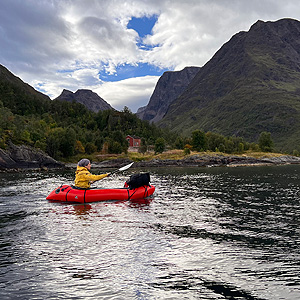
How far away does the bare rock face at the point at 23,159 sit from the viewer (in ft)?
264

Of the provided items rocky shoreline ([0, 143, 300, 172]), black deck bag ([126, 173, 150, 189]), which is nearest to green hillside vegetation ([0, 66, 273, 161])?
rocky shoreline ([0, 143, 300, 172])

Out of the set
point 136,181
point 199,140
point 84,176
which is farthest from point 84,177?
point 199,140

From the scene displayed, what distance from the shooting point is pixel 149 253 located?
11.3 meters

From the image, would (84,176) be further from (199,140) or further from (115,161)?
(199,140)

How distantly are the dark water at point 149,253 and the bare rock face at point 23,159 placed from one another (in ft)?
226

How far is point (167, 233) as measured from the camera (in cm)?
1428

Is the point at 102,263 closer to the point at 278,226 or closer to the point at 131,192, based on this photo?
the point at 278,226

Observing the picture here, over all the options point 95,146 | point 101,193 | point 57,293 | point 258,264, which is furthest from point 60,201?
point 95,146

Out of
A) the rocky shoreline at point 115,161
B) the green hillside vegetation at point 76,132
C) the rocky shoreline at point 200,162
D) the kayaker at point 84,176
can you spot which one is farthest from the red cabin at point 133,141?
the kayaker at point 84,176

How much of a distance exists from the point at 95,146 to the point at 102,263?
12399cm

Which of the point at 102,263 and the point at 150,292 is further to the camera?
the point at 102,263

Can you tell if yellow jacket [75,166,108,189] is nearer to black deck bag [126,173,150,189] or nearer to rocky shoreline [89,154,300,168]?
black deck bag [126,173,150,189]

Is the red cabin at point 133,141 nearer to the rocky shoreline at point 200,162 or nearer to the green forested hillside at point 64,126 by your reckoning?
the green forested hillside at point 64,126

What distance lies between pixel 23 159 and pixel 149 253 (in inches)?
3359
